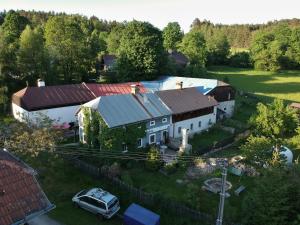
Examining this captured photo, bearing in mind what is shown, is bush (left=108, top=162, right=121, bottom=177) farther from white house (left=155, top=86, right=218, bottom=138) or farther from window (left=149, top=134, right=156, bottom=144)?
white house (left=155, top=86, right=218, bottom=138)

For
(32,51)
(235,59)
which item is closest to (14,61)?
(32,51)

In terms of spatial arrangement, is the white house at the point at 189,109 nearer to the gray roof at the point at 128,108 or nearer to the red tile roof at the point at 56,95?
the gray roof at the point at 128,108

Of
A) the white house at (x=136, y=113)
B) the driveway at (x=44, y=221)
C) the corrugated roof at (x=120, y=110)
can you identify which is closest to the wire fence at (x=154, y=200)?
the white house at (x=136, y=113)

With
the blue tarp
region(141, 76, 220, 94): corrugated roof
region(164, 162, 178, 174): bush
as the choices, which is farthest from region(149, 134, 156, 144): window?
the blue tarp

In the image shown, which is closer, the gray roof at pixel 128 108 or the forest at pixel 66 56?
the gray roof at pixel 128 108

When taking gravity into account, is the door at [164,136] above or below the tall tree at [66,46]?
below

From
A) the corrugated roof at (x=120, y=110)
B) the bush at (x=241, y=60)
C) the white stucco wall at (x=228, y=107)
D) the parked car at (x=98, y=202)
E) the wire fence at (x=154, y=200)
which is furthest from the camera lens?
the bush at (x=241, y=60)

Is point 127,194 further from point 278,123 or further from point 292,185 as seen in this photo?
point 278,123
